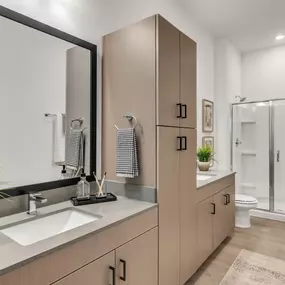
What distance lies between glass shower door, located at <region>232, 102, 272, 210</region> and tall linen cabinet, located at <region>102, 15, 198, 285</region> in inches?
97.1

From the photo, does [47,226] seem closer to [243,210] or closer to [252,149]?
[243,210]

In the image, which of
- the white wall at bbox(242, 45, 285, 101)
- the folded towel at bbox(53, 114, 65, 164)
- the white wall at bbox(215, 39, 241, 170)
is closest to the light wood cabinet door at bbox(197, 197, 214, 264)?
the folded towel at bbox(53, 114, 65, 164)

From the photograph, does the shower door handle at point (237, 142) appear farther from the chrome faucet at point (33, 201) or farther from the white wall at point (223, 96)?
the chrome faucet at point (33, 201)

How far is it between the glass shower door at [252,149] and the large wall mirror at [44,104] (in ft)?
9.93

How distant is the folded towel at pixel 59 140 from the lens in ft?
5.43

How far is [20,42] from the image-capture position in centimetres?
145

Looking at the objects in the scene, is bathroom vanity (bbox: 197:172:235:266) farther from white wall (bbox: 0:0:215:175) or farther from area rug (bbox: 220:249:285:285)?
white wall (bbox: 0:0:215:175)

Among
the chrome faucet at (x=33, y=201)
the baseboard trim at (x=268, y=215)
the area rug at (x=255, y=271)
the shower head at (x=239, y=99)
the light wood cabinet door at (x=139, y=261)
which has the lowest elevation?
the area rug at (x=255, y=271)

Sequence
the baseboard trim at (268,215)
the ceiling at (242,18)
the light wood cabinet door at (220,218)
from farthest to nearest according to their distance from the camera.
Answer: the baseboard trim at (268,215) → the ceiling at (242,18) → the light wood cabinet door at (220,218)

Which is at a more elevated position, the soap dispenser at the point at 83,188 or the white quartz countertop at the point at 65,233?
the soap dispenser at the point at 83,188

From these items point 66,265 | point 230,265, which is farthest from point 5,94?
point 230,265

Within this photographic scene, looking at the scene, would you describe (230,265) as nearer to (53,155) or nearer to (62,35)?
(53,155)

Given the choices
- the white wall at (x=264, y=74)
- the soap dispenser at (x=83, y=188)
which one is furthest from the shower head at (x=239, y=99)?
the soap dispenser at (x=83, y=188)

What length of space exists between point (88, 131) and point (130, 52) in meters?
0.66
